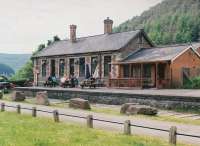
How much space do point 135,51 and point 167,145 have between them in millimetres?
30290

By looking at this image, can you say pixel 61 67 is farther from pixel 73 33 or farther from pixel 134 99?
pixel 134 99

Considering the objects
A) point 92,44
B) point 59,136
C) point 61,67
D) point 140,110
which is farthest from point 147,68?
point 59,136

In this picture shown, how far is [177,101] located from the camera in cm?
2469

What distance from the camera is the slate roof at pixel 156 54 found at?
3736cm

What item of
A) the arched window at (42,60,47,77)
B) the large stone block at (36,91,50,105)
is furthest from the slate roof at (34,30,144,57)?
the large stone block at (36,91,50,105)

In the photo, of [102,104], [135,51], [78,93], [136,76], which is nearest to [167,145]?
[102,104]

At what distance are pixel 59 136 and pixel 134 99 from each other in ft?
41.3

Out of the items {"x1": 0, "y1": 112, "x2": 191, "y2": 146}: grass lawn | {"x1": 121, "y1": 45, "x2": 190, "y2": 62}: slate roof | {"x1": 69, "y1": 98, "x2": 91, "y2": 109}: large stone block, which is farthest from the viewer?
Result: {"x1": 121, "y1": 45, "x2": 190, "y2": 62}: slate roof

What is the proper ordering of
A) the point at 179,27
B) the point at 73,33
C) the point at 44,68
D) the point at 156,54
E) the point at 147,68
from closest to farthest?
the point at 156,54
the point at 147,68
the point at 73,33
the point at 44,68
the point at 179,27

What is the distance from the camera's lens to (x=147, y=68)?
4012 cm

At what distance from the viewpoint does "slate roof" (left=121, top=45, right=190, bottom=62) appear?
37356mm

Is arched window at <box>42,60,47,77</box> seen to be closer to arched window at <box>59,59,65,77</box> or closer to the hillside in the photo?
arched window at <box>59,59,65,77</box>

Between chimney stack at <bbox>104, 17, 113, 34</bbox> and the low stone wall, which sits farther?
chimney stack at <bbox>104, 17, 113, 34</bbox>

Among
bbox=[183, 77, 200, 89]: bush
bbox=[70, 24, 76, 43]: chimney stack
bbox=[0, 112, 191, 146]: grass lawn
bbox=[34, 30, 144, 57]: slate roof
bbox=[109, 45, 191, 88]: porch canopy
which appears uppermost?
bbox=[70, 24, 76, 43]: chimney stack
